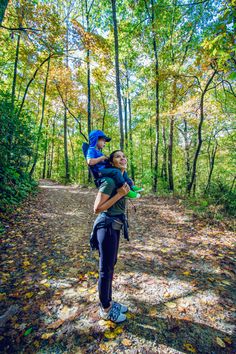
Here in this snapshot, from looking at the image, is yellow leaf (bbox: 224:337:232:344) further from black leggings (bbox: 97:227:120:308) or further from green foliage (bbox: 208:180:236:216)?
green foliage (bbox: 208:180:236:216)

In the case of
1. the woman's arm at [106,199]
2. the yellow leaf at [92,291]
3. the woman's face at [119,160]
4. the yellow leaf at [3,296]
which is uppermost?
the woman's face at [119,160]

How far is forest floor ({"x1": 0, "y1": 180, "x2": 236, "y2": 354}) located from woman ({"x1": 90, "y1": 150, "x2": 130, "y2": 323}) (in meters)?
0.29

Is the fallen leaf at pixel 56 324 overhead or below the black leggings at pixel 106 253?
below

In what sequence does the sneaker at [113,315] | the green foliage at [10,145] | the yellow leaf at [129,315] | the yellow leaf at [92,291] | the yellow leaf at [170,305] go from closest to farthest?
the sneaker at [113,315] < the yellow leaf at [129,315] < the yellow leaf at [170,305] < the yellow leaf at [92,291] < the green foliage at [10,145]

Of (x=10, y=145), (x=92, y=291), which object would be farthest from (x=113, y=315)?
(x=10, y=145)

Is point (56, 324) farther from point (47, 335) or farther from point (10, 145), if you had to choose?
point (10, 145)

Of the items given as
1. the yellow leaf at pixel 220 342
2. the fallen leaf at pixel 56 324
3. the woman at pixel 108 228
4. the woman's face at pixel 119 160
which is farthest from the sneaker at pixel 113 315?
the woman's face at pixel 119 160

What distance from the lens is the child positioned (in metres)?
2.12

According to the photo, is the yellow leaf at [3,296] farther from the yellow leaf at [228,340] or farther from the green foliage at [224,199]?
the green foliage at [224,199]

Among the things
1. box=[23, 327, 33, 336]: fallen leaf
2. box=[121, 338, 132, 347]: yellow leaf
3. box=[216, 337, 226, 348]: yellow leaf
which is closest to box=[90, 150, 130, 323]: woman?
box=[121, 338, 132, 347]: yellow leaf

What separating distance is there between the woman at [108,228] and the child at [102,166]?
7 centimetres

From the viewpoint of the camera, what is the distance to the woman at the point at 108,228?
207cm

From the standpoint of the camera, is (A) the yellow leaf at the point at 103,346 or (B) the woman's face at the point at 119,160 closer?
(A) the yellow leaf at the point at 103,346

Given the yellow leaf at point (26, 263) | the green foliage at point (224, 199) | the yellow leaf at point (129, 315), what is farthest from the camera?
the green foliage at point (224, 199)
